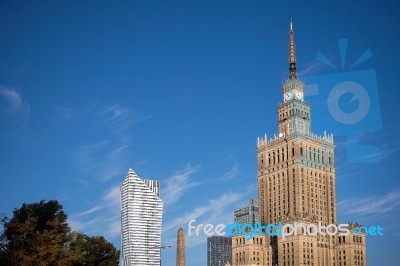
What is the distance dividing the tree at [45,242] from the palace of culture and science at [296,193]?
66174 millimetres

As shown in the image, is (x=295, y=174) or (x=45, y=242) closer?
(x=45, y=242)

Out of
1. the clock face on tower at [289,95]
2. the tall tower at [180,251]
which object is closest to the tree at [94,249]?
the tall tower at [180,251]

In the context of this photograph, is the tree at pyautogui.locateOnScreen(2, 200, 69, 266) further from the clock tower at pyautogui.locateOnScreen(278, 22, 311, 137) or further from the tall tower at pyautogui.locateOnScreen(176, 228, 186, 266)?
the clock tower at pyautogui.locateOnScreen(278, 22, 311, 137)

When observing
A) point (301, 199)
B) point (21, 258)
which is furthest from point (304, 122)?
point (21, 258)

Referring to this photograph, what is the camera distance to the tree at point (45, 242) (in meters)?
75.8

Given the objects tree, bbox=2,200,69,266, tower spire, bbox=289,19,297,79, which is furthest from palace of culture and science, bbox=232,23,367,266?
tree, bbox=2,200,69,266

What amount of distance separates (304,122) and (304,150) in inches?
446

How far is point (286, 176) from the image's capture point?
184250mm

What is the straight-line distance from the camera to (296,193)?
17912 cm

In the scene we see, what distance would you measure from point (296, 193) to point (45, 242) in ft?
366

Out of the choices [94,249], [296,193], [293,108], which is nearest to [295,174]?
[296,193]

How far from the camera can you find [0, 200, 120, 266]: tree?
249 ft

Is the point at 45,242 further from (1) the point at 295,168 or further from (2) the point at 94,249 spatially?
(1) the point at 295,168

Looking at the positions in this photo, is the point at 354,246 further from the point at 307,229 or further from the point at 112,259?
the point at 112,259
